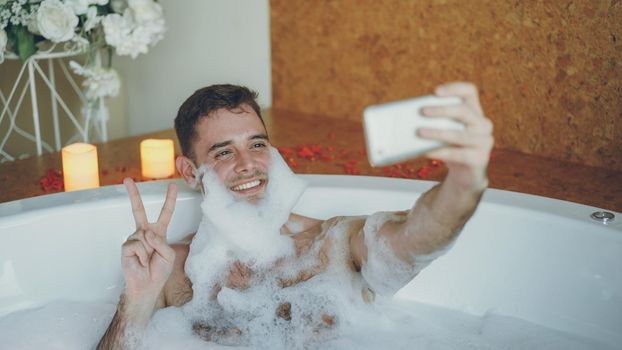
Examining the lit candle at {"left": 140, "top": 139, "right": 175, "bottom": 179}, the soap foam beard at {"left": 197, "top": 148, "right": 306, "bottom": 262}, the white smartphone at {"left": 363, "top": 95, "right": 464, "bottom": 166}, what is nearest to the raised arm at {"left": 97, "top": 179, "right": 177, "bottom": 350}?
the soap foam beard at {"left": 197, "top": 148, "right": 306, "bottom": 262}

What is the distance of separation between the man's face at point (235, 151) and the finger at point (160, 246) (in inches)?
11.0

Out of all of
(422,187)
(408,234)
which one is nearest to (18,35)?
(422,187)

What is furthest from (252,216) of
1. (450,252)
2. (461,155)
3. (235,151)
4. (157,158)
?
(461,155)

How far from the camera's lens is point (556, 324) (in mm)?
1587

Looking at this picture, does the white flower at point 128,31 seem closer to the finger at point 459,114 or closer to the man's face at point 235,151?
the man's face at point 235,151

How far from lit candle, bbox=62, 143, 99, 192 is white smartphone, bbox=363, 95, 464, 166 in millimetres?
1183

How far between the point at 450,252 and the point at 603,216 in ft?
1.12

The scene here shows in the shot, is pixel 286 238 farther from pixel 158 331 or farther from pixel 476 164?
pixel 476 164

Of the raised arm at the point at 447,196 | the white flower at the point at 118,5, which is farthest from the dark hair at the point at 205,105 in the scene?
the white flower at the point at 118,5

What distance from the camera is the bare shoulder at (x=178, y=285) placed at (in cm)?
156

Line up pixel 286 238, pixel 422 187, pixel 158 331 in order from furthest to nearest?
pixel 422 187 < pixel 286 238 < pixel 158 331

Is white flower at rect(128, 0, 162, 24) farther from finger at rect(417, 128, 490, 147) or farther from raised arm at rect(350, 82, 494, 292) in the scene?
finger at rect(417, 128, 490, 147)

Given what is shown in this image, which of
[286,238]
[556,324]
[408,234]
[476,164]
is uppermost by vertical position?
[476,164]

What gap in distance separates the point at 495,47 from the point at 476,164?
4.37ft
